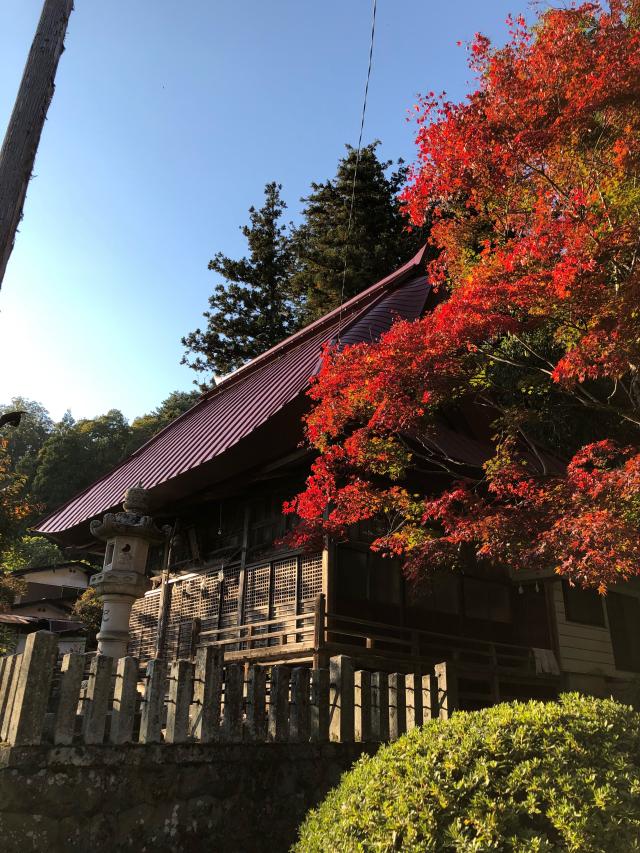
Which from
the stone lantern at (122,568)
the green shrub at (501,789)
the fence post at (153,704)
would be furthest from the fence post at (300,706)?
the stone lantern at (122,568)

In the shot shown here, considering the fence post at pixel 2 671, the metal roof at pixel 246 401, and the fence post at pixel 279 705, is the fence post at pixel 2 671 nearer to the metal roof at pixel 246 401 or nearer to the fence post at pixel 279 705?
the fence post at pixel 279 705

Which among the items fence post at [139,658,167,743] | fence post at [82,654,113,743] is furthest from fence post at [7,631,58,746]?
fence post at [139,658,167,743]

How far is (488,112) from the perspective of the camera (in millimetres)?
8102

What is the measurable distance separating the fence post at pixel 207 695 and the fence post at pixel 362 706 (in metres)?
1.58

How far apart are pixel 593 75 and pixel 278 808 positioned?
335 inches

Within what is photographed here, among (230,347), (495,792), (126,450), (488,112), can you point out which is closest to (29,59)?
(488,112)

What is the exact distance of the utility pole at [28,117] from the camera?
5617 millimetres

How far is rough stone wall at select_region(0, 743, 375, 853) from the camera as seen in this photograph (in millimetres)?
4473

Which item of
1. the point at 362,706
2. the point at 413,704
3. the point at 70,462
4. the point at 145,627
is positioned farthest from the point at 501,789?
the point at 70,462

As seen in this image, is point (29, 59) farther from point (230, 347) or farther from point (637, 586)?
point (230, 347)

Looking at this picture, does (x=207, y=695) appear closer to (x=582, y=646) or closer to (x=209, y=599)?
(x=209, y=599)

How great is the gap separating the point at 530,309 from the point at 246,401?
664 centimetres

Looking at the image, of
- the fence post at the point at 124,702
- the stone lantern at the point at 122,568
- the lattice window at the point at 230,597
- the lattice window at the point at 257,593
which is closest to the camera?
the fence post at the point at 124,702

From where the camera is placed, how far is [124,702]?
5.05m
